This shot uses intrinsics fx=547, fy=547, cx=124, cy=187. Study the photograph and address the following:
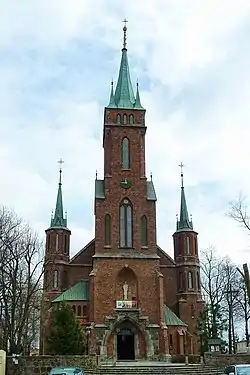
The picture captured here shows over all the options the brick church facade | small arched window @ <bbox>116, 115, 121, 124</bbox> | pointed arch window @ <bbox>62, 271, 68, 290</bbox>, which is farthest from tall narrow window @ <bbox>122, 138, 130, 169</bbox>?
pointed arch window @ <bbox>62, 271, 68, 290</bbox>

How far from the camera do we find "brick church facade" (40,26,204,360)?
4788cm

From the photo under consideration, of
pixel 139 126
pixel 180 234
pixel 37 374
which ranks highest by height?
pixel 139 126

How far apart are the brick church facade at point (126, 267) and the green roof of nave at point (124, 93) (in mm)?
108

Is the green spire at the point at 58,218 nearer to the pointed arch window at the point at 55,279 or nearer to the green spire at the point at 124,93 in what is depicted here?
the pointed arch window at the point at 55,279

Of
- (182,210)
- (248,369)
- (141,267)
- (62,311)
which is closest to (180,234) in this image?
(182,210)

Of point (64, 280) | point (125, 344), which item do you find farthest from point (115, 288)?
point (64, 280)

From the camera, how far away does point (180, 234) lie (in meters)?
60.2

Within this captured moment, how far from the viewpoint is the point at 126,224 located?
171 ft

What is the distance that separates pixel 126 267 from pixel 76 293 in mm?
5954

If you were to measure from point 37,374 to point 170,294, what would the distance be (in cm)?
2847

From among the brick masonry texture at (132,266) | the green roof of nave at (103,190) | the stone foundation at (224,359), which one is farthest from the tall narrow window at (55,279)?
the stone foundation at (224,359)

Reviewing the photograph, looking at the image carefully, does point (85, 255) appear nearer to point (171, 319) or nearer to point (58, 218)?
point (58, 218)

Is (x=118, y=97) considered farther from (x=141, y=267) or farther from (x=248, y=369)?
(x=248, y=369)

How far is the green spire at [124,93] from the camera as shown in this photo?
2221 inches
